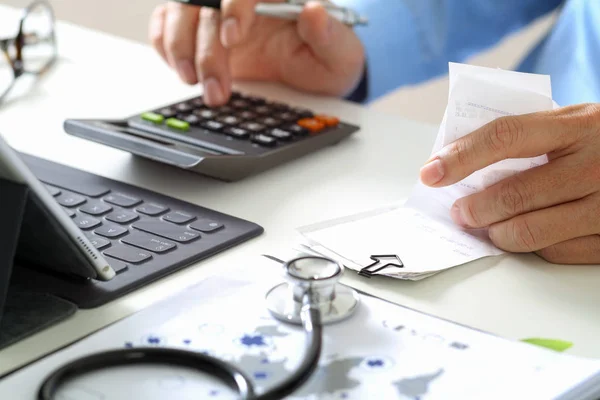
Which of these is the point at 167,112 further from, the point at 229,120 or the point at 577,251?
the point at 577,251

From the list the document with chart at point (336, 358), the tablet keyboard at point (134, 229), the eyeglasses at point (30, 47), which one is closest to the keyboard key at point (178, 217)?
the tablet keyboard at point (134, 229)

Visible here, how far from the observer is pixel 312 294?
470 millimetres

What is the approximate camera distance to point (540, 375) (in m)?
0.42

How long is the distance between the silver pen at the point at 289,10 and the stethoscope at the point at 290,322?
50 centimetres

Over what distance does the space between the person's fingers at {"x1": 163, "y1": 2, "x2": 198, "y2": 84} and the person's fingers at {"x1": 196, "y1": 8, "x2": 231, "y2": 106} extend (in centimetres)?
1

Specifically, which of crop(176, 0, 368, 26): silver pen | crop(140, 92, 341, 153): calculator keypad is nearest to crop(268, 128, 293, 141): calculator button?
crop(140, 92, 341, 153): calculator keypad

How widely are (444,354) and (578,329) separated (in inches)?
4.1

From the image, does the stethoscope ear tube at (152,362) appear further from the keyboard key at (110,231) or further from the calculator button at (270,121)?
the calculator button at (270,121)

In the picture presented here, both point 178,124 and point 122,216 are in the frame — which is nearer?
point 122,216

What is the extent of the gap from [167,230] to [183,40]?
16.0 inches

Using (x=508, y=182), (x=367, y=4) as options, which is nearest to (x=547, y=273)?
(x=508, y=182)

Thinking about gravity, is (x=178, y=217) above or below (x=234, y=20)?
below

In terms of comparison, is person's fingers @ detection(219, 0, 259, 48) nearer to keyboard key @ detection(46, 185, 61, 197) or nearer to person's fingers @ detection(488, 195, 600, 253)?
keyboard key @ detection(46, 185, 61, 197)

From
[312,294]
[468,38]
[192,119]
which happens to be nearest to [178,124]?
[192,119]
